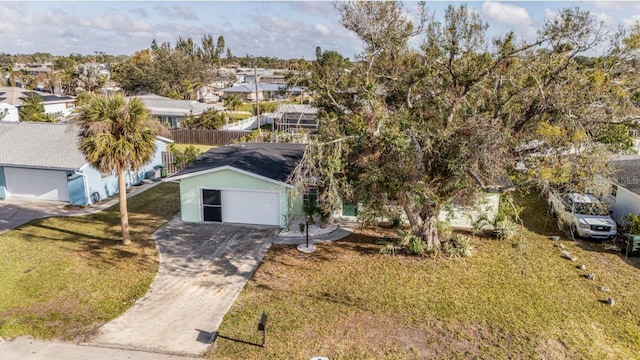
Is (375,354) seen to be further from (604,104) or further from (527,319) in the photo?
(604,104)

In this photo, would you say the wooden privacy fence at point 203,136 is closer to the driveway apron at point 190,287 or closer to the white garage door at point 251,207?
the driveway apron at point 190,287

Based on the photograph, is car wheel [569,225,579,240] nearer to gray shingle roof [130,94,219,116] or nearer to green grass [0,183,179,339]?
green grass [0,183,179,339]

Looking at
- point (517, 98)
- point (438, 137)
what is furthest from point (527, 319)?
point (517, 98)

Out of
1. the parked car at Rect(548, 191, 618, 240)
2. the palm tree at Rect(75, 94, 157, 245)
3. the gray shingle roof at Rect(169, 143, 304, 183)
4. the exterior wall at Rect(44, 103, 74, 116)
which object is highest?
the exterior wall at Rect(44, 103, 74, 116)

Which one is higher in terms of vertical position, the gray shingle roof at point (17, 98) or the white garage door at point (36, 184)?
the gray shingle roof at point (17, 98)

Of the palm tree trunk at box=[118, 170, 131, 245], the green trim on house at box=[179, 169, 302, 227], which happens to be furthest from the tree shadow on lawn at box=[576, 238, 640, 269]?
the palm tree trunk at box=[118, 170, 131, 245]

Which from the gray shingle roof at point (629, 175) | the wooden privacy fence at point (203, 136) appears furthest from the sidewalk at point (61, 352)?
the wooden privacy fence at point (203, 136)
